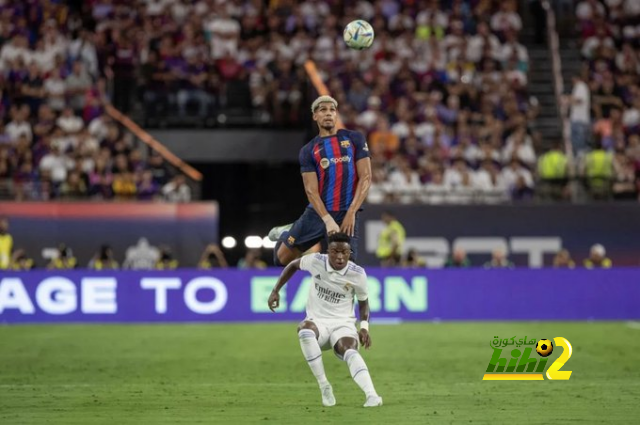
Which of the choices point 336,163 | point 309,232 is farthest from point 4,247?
point 336,163

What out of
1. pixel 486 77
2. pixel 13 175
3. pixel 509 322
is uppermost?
pixel 486 77

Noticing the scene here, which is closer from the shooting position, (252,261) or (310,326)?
(310,326)

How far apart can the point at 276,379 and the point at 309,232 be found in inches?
101

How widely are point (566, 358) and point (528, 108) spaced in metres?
13.7

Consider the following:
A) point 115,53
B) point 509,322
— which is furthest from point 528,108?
point 115,53

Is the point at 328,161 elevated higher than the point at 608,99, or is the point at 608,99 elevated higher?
the point at 608,99

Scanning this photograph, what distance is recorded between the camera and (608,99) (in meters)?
26.5

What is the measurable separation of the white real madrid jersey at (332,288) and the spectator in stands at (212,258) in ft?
42.1

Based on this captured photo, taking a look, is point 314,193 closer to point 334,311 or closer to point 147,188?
point 334,311

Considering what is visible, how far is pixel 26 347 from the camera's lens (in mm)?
17078

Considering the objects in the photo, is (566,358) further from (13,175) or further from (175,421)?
(13,175)

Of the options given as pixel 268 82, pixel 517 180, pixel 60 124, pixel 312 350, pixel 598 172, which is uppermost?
pixel 268 82

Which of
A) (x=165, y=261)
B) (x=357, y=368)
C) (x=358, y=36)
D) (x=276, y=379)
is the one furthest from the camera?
(x=165, y=261)

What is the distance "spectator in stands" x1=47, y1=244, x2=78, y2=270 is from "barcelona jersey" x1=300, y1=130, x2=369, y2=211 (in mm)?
12801
